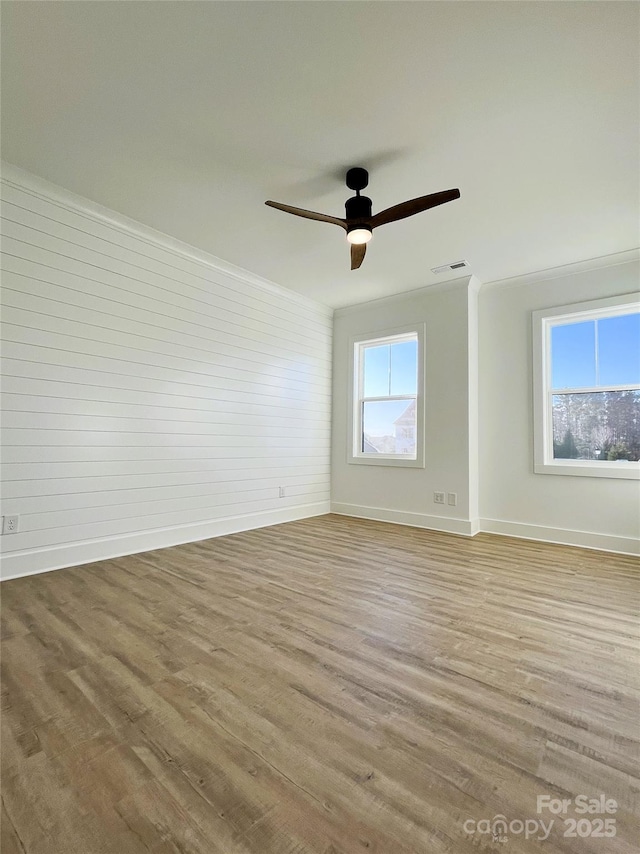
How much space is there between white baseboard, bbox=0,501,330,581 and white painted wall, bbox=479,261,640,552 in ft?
8.65

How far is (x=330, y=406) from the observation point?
5832 mm

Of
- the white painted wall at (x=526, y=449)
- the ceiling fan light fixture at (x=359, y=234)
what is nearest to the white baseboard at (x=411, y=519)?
the white painted wall at (x=526, y=449)

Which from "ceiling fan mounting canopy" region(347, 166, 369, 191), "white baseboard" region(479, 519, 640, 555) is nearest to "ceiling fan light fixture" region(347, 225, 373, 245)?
"ceiling fan mounting canopy" region(347, 166, 369, 191)

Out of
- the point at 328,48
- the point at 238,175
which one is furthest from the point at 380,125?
the point at 238,175

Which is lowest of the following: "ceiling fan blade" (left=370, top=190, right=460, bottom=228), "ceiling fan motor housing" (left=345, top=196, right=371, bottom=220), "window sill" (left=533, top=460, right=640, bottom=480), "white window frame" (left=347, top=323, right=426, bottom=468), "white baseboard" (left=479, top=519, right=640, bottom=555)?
"white baseboard" (left=479, top=519, right=640, bottom=555)

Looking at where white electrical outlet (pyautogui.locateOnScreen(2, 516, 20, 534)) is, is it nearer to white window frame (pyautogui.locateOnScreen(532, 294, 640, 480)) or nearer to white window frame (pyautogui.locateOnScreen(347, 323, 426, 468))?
white window frame (pyautogui.locateOnScreen(347, 323, 426, 468))

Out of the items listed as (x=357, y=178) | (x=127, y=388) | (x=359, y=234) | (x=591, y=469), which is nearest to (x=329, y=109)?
(x=357, y=178)

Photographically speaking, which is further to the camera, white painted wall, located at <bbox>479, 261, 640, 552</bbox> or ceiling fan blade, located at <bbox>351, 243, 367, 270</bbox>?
white painted wall, located at <bbox>479, 261, 640, 552</bbox>

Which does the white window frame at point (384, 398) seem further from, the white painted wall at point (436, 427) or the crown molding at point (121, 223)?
the crown molding at point (121, 223)

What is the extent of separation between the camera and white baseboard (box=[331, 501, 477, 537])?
14.6ft

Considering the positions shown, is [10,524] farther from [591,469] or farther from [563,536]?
[591,469]

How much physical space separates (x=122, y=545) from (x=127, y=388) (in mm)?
1363

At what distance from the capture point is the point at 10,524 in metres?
2.83

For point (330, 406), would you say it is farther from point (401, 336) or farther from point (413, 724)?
point (413, 724)
